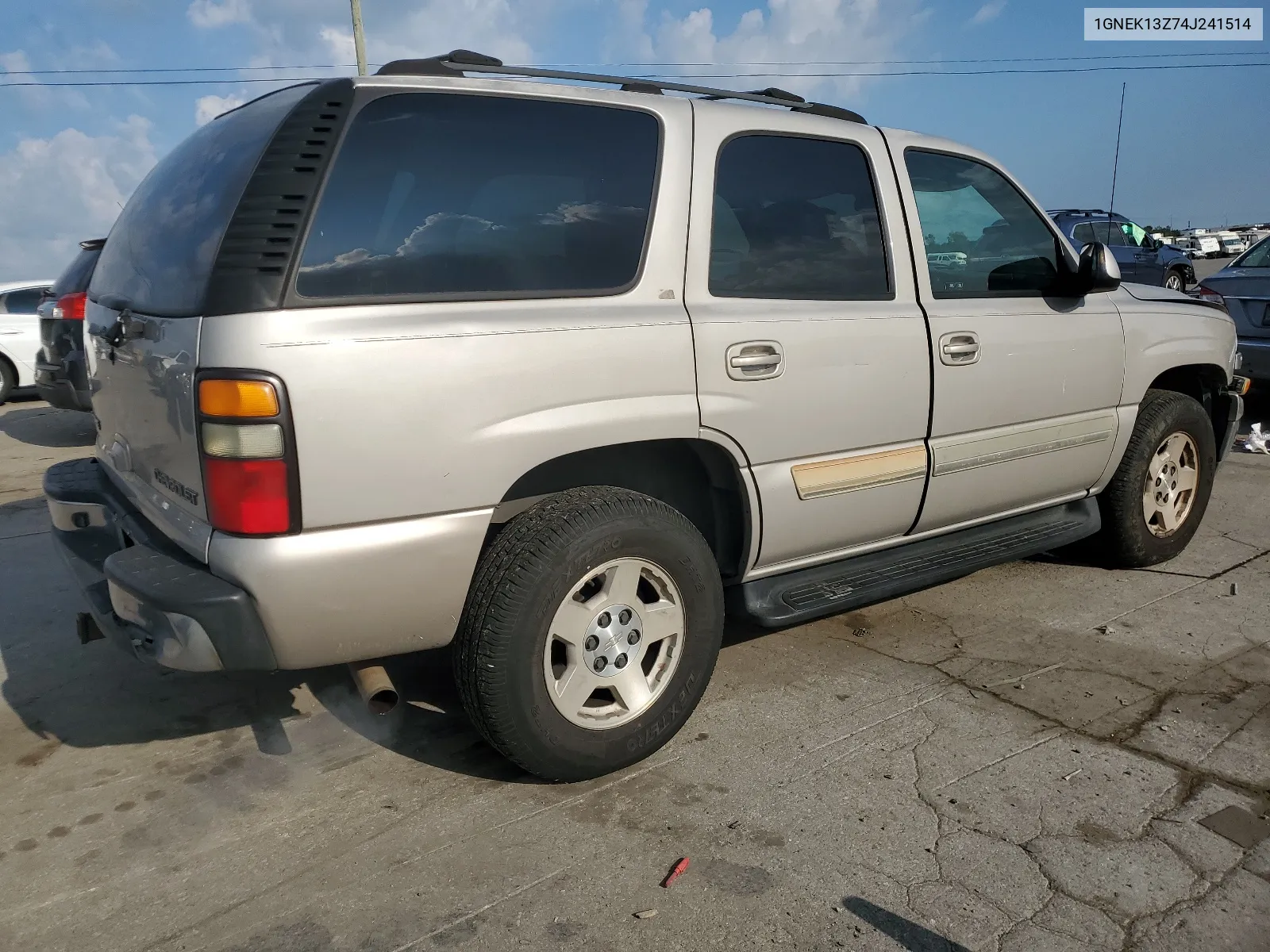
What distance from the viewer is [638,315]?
2932 millimetres

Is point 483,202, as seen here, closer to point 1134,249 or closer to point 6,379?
point 6,379

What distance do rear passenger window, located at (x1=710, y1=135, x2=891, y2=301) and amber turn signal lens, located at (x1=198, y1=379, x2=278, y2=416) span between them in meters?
1.36

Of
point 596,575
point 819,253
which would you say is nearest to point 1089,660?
point 819,253

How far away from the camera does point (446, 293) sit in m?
2.65

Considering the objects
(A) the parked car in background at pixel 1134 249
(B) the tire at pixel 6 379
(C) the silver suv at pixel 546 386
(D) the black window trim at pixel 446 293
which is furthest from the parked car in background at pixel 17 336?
(A) the parked car in background at pixel 1134 249

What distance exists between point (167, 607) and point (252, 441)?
0.46m

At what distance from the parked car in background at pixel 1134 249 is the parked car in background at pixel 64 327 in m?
13.4

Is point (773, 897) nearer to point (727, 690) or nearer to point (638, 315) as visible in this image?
point (727, 690)

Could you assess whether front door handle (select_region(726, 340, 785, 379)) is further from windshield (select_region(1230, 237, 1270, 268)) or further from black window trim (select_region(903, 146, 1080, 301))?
windshield (select_region(1230, 237, 1270, 268))

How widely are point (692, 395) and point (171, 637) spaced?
154 centimetres

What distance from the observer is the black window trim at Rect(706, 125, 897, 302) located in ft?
10.4

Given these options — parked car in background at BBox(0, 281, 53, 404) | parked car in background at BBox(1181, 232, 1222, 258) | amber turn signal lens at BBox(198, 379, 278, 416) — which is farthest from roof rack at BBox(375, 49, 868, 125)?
parked car in background at BBox(1181, 232, 1222, 258)

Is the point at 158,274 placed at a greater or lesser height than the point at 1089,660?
greater

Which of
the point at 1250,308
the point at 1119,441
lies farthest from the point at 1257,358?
the point at 1119,441
